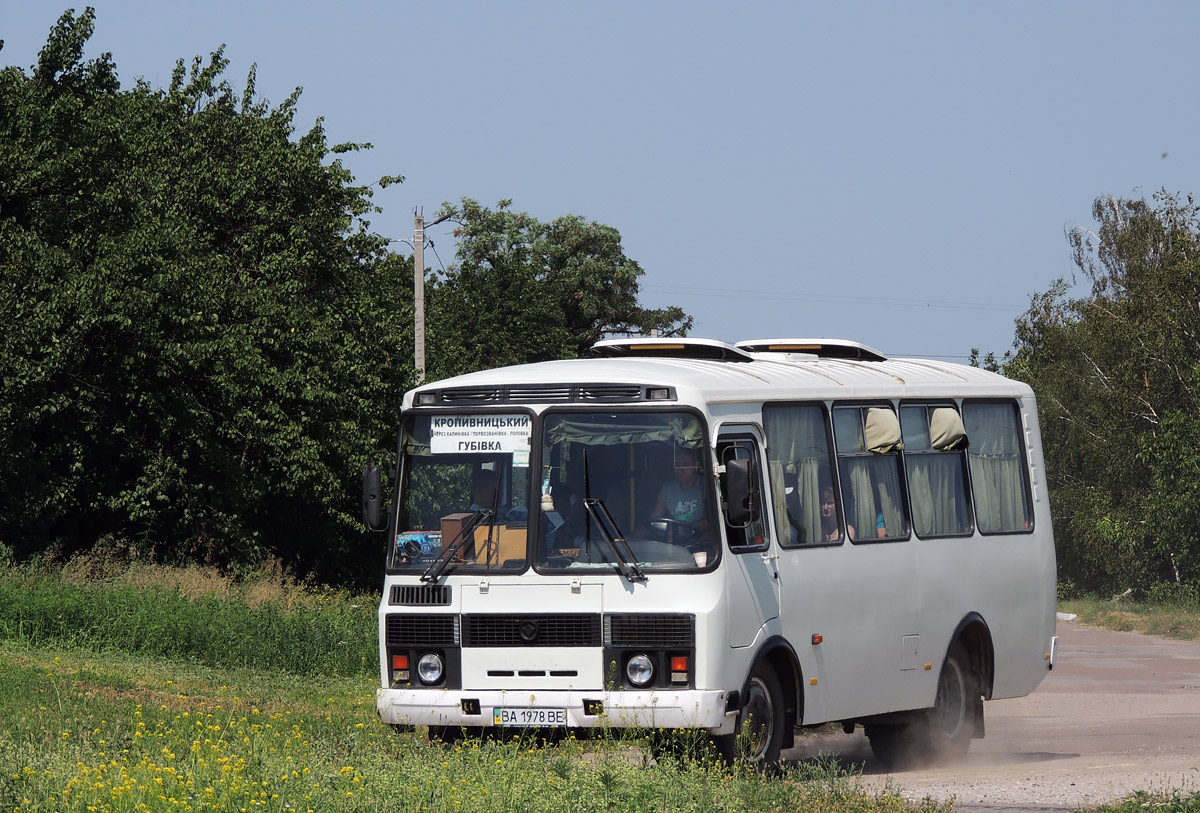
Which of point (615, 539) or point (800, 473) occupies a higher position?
point (800, 473)

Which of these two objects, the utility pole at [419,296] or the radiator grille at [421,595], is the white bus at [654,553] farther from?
the utility pole at [419,296]

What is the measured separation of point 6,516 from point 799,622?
1704 centimetres

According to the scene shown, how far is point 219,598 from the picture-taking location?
22.6 m

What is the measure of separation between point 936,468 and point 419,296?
2300cm

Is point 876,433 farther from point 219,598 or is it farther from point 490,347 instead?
point 490,347

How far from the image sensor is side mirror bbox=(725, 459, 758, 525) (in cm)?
1020

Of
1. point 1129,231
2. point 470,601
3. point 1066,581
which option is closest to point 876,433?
point 470,601

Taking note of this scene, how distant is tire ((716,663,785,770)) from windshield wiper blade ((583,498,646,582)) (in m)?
1.13

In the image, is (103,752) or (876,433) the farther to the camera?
(876,433)

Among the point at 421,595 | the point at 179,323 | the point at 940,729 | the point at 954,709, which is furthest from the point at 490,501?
the point at 179,323

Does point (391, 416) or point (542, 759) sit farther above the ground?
point (391, 416)

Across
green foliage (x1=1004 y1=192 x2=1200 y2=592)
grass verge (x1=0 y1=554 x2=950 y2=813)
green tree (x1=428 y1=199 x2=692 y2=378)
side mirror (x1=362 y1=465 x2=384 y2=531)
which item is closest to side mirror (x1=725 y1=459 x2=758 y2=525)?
grass verge (x1=0 y1=554 x2=950 y2=813)

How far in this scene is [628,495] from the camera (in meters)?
10.5

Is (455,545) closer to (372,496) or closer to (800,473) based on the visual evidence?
(372,496)
